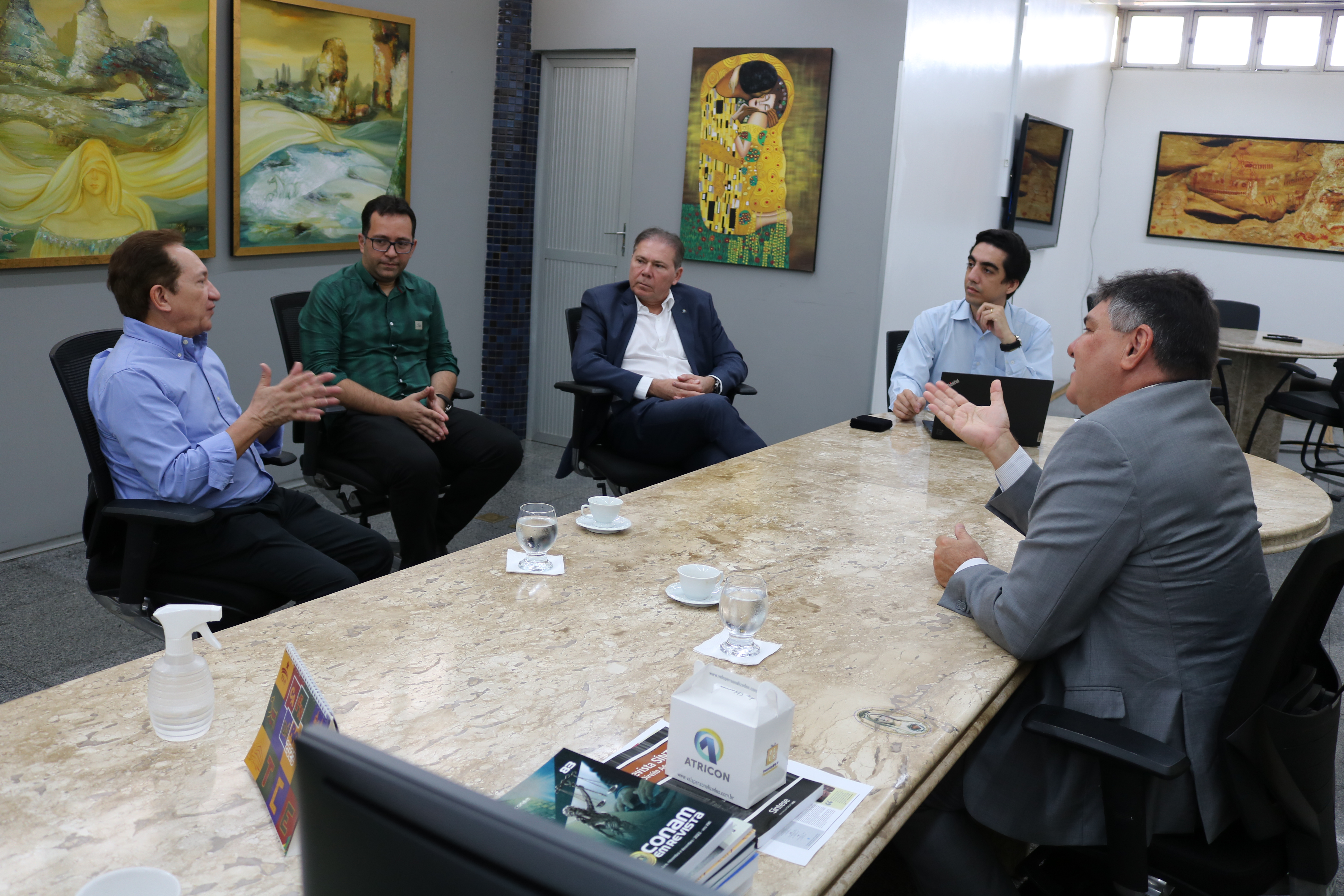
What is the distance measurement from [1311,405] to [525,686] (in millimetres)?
5985

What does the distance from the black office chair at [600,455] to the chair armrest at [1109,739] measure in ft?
6.85

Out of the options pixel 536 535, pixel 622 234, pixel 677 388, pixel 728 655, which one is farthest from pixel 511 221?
pixel 728 655

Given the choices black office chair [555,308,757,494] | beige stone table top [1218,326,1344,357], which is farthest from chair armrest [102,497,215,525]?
beige stone table top [1218,326,1344,357]

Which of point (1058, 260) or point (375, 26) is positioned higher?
point (375, 26)

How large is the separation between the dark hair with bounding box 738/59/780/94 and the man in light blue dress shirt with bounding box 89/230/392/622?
3.30 meters

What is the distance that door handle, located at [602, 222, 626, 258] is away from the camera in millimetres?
5762

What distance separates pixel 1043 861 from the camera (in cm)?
183

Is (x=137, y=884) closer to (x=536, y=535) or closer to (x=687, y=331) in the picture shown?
(x=536, y=535)

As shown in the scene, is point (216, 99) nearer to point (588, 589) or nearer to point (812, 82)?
point (812, 82)

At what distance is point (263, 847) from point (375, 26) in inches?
183

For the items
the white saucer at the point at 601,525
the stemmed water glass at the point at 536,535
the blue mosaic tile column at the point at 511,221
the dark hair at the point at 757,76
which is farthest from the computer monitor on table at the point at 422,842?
the blue mosaic tile column at the point at 511,221

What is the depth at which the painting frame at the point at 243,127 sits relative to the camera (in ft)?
14.2

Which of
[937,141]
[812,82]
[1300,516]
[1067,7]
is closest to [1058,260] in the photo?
[1067,7]

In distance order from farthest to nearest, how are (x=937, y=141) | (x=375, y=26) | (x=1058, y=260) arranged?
(x=1058, y=260), (x=937, y=141), (x=375, y=26)
